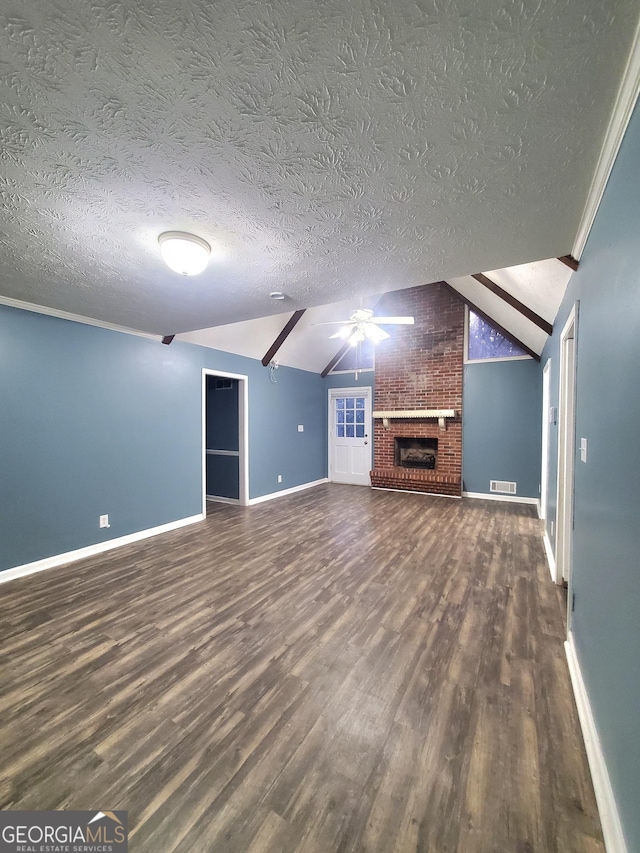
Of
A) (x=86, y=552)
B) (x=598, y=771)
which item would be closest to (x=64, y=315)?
(x=86, y=552)

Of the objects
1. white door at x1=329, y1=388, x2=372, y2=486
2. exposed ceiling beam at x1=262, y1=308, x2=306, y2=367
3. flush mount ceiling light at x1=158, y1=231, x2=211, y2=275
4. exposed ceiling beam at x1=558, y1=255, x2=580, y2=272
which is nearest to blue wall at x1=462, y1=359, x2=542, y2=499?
white door at x1=329, y1=388, x2=372, y2=486

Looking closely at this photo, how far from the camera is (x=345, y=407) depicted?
23.5 ft

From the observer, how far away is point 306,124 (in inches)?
43.3

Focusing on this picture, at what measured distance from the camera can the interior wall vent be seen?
17.7 feet

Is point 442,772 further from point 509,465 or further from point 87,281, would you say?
point 509,465

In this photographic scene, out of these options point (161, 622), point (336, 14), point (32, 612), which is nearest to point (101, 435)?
point (32, 612)

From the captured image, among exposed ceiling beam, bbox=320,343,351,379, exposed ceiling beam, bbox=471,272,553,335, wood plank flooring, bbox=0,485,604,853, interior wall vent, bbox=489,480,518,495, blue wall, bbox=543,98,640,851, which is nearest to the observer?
blue wall, bbox=543,98,640,851

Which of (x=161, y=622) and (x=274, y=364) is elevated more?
(x=274, y=364)

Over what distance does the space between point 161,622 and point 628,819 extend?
2.39 meters

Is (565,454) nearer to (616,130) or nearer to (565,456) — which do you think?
(565,456)

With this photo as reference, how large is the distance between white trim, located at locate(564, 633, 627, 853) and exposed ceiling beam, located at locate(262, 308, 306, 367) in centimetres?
451

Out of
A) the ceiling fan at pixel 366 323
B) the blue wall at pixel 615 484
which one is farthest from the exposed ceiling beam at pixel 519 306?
the blue wall at pixel 615 484

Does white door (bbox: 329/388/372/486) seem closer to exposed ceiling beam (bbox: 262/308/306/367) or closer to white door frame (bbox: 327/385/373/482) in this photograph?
white door frame (bbox: 327/385/373/482)

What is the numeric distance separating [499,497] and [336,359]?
409 centimetres
